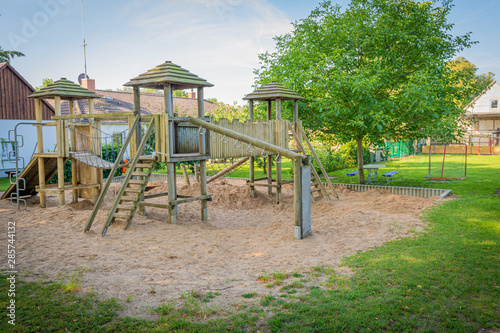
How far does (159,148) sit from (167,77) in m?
1.74

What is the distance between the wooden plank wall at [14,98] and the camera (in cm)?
2242

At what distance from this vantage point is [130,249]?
741cm

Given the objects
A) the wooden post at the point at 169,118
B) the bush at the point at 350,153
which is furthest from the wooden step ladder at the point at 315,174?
the bush at the point at 350,153

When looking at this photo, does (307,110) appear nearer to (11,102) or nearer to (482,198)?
(482,198)

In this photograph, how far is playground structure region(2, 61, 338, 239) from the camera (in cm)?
877

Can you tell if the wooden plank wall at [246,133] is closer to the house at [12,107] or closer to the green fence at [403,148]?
the house at [12,107]

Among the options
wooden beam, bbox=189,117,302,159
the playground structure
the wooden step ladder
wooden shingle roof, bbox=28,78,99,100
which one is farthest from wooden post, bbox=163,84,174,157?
the wooden step ladder

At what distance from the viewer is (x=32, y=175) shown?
12.5 m

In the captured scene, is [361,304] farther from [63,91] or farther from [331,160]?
[331,160]

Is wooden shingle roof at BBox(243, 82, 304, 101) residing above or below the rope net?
above

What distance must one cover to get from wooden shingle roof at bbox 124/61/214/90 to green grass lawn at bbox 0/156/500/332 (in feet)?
17.8

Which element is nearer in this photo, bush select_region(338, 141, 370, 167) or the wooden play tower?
the wooden play tower

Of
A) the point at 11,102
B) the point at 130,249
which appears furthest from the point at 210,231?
the point at 11,102

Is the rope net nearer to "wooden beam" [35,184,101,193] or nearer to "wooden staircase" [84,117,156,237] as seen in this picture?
"wooden beam" [35,184,101,193]
